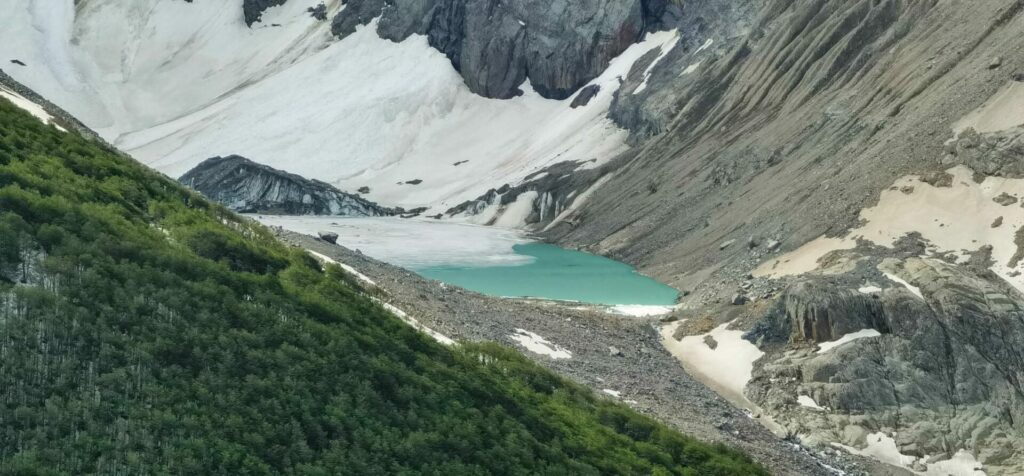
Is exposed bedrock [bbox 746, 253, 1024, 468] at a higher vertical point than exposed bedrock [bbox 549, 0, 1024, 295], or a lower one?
lower

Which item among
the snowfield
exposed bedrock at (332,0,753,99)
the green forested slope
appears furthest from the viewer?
exposed bedrock at (332,0,753,99)

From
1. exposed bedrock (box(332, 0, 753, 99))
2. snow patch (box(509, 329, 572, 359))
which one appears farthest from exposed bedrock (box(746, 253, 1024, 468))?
exposed bedrock (box(332, 0, 753, 99))

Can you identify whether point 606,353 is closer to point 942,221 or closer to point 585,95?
point 942,221

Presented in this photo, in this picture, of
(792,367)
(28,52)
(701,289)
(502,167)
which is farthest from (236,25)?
(792,367)

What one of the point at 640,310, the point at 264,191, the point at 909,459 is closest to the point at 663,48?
the point at 264,191

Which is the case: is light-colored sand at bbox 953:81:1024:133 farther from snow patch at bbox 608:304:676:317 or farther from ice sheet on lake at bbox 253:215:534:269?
ice sheet on lake at bbox 253:215:534:269

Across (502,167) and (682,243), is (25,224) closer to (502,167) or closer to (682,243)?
(682,243)
